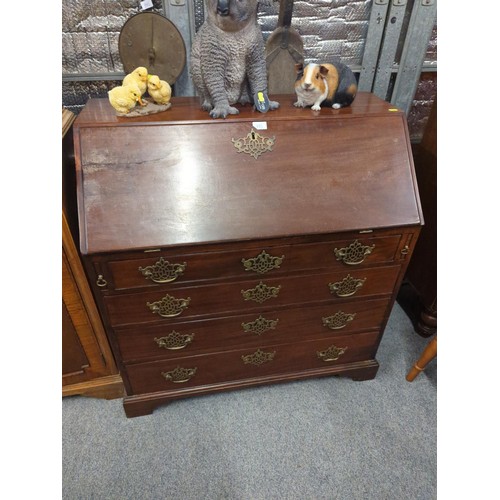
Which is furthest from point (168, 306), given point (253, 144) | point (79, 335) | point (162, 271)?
point (253, 144)

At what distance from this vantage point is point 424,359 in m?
1.46

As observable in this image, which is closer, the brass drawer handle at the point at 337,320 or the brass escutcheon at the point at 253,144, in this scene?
the brass escutcheon at the point at 253,144

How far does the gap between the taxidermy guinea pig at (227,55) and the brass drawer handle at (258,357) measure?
88 cm

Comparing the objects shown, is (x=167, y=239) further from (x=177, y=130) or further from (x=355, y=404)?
(x=355, y=404)

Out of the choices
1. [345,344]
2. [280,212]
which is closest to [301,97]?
[280,212]

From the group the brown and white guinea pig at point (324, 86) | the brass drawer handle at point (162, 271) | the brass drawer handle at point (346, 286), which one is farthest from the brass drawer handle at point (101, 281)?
the brown and white guinea pig at point (324, 86)

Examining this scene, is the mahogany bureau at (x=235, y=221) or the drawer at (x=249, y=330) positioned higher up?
the mahogany bureau at (x=235, y=221)

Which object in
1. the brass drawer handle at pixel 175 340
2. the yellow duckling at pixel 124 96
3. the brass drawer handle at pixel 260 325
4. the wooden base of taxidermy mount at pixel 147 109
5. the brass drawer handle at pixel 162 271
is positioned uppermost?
the yellow duckling at pixel 124 96

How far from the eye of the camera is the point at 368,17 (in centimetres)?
145

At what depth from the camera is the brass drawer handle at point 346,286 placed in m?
1.17

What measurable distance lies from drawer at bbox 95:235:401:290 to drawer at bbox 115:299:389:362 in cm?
20

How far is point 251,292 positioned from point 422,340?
1.14 metres

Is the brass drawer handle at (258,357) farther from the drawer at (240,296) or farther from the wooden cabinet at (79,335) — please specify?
the wooden cabinet at (79,335)

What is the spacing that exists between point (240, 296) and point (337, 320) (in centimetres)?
42
